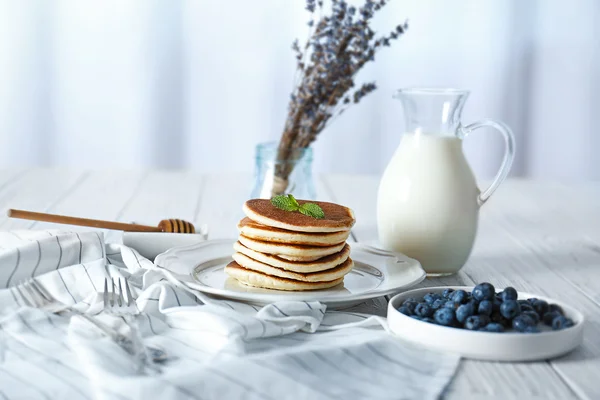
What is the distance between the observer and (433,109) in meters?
1.54

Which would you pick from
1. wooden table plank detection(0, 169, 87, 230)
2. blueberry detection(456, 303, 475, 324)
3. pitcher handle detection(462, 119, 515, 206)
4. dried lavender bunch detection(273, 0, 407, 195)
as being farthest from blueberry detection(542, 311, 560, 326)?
wooden table plank detection(0, 169, 87, 230)

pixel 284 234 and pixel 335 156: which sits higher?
pixel 284 234

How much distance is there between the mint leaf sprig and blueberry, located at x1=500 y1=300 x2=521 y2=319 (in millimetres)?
351

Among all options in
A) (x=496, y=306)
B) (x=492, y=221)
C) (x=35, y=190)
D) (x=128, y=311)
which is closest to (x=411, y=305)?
(x=496, y=306)

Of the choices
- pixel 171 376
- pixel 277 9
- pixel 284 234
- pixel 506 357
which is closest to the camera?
pixel 171 376

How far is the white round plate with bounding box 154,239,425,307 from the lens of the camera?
48.3 inches

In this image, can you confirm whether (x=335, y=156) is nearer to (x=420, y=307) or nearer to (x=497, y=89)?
(x=497, y=89)

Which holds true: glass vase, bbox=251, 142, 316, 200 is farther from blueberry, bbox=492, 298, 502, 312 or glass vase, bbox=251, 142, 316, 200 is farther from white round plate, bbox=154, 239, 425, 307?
blueberry, bbox=492, 298, 502, 312

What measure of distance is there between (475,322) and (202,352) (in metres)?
0.35

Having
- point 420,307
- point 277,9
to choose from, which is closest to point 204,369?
point 420,307

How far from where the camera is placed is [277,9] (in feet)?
11.5

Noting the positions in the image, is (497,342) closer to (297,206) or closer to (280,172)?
(297,206)

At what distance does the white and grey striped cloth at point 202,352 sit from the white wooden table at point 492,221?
0.32ft

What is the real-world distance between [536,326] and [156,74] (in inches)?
107
